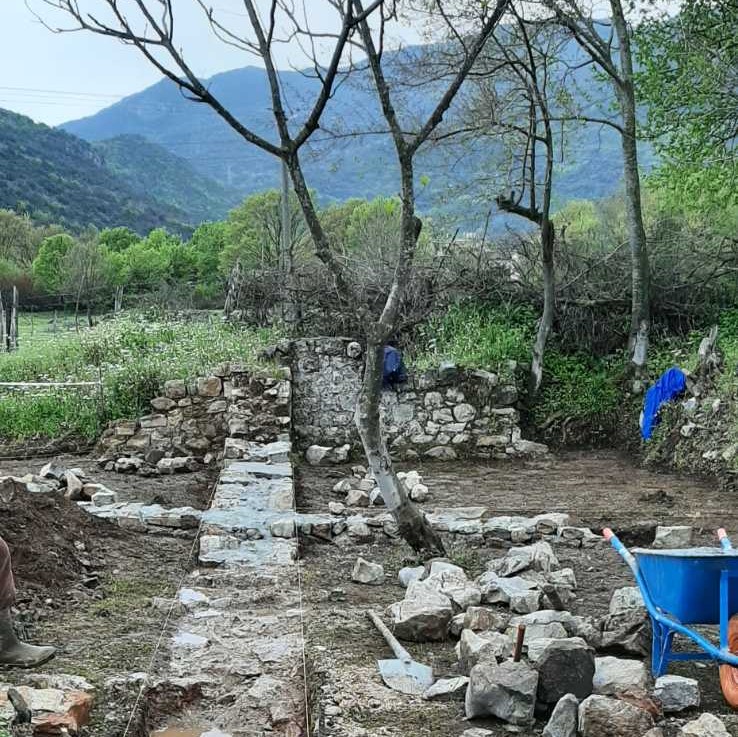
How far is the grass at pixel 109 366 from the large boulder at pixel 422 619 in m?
7.80

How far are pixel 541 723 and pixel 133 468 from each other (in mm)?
7981

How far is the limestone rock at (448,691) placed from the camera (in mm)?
4391

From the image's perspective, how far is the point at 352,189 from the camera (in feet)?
261

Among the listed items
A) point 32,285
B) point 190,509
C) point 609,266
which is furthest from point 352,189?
point 190,509

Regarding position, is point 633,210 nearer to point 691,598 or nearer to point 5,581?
point 691,598

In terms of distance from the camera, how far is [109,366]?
13250 millimetres

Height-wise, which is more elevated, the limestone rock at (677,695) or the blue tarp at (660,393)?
the blue tarp at (660,393)

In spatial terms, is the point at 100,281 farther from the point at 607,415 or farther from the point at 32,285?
the point at 607,415

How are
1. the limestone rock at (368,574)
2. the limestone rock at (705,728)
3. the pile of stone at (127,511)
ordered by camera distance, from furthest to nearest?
the pile of stone at (127,511)
the limestone rock at (368,574)
the limestone rock at (705,728)

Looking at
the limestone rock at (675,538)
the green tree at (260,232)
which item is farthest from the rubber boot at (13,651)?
the green tree at (260,232)

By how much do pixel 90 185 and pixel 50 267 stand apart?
104 ft

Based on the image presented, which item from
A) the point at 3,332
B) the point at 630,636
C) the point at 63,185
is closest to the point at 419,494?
the point at 630,636

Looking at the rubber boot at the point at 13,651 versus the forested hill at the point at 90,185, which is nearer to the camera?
the rubber boot at the point at 13,651

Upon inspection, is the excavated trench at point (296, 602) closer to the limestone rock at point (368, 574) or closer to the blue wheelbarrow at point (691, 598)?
the limestone rock at point (368, 574)
